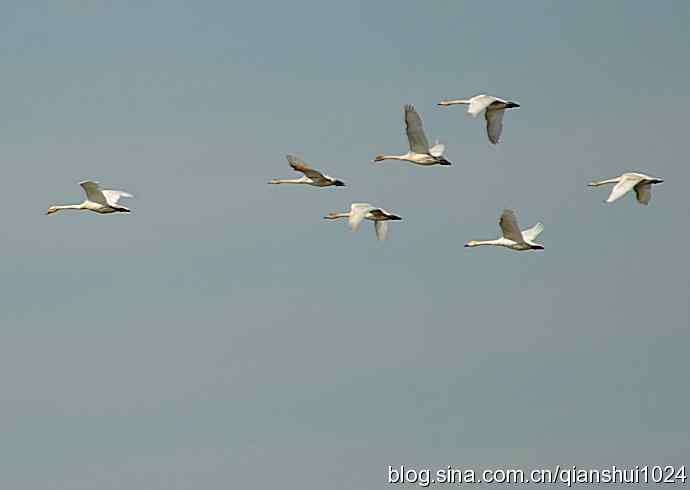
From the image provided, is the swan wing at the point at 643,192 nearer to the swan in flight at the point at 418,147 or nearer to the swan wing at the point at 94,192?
the swan in flight at the point at 418,147

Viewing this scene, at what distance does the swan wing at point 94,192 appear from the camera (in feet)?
316

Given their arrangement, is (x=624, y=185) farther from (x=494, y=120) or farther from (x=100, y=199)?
(x=100, y=199)

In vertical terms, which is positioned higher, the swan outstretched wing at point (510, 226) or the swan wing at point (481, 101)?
the swan wing at point (481, 101)

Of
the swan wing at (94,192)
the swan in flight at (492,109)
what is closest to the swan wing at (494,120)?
the swan in flight at (492,109)

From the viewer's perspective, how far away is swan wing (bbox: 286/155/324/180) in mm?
92312

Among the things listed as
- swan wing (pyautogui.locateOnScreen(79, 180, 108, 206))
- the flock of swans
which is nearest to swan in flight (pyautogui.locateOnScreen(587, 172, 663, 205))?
the flock of swans

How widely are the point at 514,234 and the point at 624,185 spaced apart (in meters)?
6.08

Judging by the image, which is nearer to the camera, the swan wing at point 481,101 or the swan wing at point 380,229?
the swan wing at point 481,101

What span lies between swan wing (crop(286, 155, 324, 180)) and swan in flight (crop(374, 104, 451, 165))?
2.98 metres

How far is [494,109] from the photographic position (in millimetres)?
92562

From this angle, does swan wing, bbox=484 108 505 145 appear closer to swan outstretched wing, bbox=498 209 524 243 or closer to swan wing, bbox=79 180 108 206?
swan outstretched wing, bbox=498 209 524 243

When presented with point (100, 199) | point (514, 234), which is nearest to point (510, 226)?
point (514, 234)

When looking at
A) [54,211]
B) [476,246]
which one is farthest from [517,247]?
[54,211]

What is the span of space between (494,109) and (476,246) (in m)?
7.49
